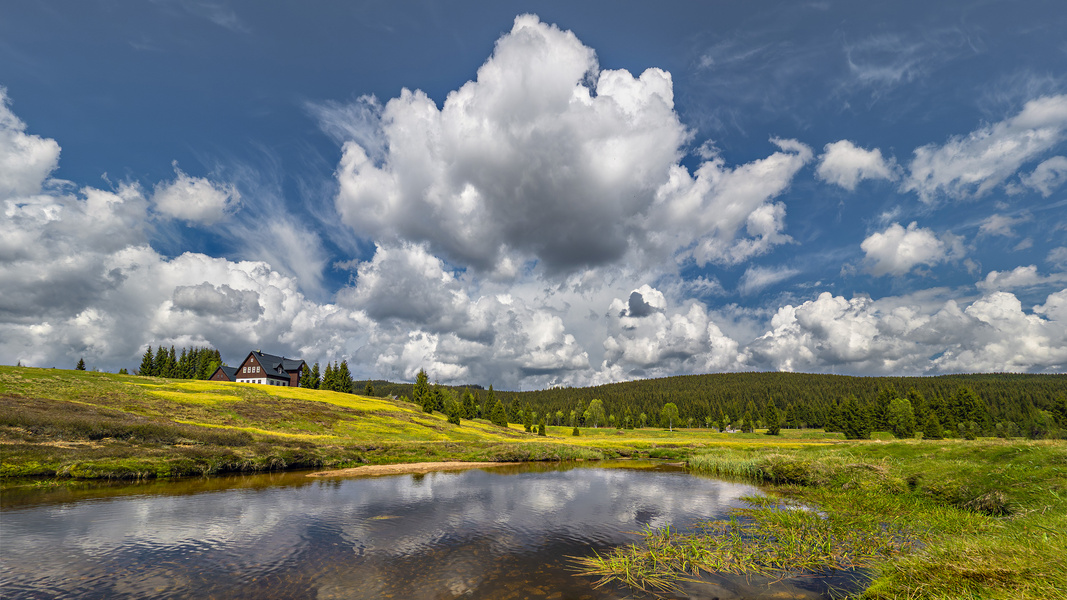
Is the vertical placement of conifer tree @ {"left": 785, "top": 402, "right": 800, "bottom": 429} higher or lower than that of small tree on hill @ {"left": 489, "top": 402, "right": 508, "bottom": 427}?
lower

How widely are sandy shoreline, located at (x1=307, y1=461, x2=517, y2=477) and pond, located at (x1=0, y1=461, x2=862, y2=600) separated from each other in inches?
246

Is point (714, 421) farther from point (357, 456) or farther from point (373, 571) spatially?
point (373, 571)

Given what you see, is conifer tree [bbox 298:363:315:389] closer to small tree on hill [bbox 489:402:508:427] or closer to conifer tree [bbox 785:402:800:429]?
small tree on hill [bbox 489:402:508:427]

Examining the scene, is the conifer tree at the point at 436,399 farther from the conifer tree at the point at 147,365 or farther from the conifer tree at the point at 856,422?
the conifer tree at the point at 856,422

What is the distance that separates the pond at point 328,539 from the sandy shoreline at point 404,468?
6.24m

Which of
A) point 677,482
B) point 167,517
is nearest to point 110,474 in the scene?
point 167,517

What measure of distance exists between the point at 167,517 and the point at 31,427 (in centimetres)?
2597

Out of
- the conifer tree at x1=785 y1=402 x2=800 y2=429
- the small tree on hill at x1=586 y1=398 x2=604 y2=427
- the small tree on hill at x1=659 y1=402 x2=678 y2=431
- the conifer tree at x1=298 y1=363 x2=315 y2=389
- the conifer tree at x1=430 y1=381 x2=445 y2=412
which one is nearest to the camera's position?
the conifer tree at x1=430 y1=381 x2=445 y2=412

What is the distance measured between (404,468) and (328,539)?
2796cm

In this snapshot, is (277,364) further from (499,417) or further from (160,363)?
(499,417)

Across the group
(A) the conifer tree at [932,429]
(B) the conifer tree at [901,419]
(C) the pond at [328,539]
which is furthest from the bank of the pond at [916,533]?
(B) the conifer tree at [901,419]

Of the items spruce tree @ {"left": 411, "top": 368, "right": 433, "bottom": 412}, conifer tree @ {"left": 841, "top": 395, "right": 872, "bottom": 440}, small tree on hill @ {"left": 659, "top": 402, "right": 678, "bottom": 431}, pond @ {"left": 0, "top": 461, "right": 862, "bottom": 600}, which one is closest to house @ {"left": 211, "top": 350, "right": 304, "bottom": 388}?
spruce tree @ {"left": 411, "top": 368, "right": 433, "bottom": 412}

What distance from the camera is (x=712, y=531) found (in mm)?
20641

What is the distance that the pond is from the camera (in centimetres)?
1400
